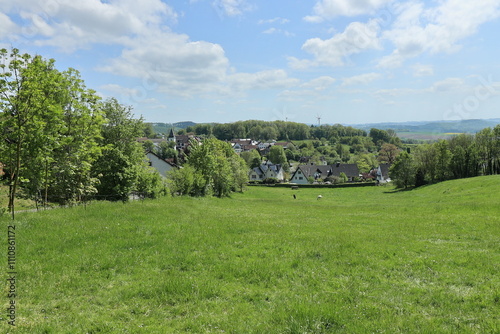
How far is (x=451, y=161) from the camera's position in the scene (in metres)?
69.4

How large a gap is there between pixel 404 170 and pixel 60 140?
70.8 m

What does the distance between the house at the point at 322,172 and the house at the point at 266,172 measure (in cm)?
802

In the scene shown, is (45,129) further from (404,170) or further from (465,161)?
(465,161)

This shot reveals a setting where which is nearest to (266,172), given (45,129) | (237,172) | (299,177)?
(299,177)

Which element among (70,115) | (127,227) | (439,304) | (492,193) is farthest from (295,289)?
(492,193)

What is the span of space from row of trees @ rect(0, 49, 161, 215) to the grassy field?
353 cm

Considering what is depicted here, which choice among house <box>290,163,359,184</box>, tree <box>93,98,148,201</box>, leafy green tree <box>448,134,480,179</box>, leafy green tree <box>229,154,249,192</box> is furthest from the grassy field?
house <box>290,163,359,184</box>

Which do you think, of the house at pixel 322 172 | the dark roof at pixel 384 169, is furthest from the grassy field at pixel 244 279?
the dark roof at pixel 384 169

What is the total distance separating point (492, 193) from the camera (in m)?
33.2

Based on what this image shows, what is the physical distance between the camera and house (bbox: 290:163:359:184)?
423ft

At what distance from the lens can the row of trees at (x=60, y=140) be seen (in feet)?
49.4

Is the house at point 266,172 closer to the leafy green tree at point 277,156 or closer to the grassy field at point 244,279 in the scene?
the leafy green tree at point 277,156

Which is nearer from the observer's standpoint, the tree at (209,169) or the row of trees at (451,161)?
the tree at (209,169)

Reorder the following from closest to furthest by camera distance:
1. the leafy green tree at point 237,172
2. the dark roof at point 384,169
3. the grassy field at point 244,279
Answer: the grassy field at point 244,279 → the leafy green tree at point 237,172 → the dark roof at point 384,169
